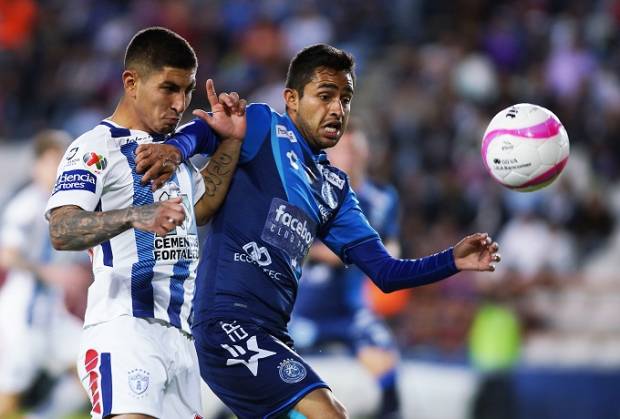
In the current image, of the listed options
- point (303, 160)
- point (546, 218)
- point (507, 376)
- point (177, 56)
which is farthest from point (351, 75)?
point (546, 218)

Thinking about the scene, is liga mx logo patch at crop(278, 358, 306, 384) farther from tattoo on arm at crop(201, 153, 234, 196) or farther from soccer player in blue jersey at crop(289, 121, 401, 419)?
soccer player in blue jersey at crop(289, 121, 401, 419)

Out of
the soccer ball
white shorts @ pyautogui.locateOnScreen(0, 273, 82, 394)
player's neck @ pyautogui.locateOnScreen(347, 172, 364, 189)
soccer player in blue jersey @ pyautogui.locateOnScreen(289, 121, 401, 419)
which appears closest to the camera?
the soccer ball

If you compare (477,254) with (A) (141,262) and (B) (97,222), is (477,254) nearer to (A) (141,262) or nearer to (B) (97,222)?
(A) (141,262)

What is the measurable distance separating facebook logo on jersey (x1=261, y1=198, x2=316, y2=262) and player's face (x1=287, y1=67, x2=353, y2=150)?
1.31 feet

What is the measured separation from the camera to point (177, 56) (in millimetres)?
4777

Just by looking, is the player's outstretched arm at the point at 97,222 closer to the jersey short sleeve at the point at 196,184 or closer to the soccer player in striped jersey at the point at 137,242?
the soccer player in striped jersey at the point at 137,242

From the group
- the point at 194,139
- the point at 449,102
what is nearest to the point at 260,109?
the point at 194,139

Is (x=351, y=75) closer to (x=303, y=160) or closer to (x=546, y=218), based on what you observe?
(x=303, y=160)

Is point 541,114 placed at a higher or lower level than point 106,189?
higher

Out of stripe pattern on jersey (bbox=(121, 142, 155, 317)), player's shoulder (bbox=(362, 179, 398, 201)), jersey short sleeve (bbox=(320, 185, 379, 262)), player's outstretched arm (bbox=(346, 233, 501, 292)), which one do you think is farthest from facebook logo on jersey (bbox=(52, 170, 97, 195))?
player's shoulder (bbox=(362, 179, 398, 201))

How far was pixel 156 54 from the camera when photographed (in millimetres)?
4762

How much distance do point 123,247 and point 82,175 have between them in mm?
362

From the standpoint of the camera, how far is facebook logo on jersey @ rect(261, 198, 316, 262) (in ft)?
16.9

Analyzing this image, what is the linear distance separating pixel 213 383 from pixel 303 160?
1.16 meters
